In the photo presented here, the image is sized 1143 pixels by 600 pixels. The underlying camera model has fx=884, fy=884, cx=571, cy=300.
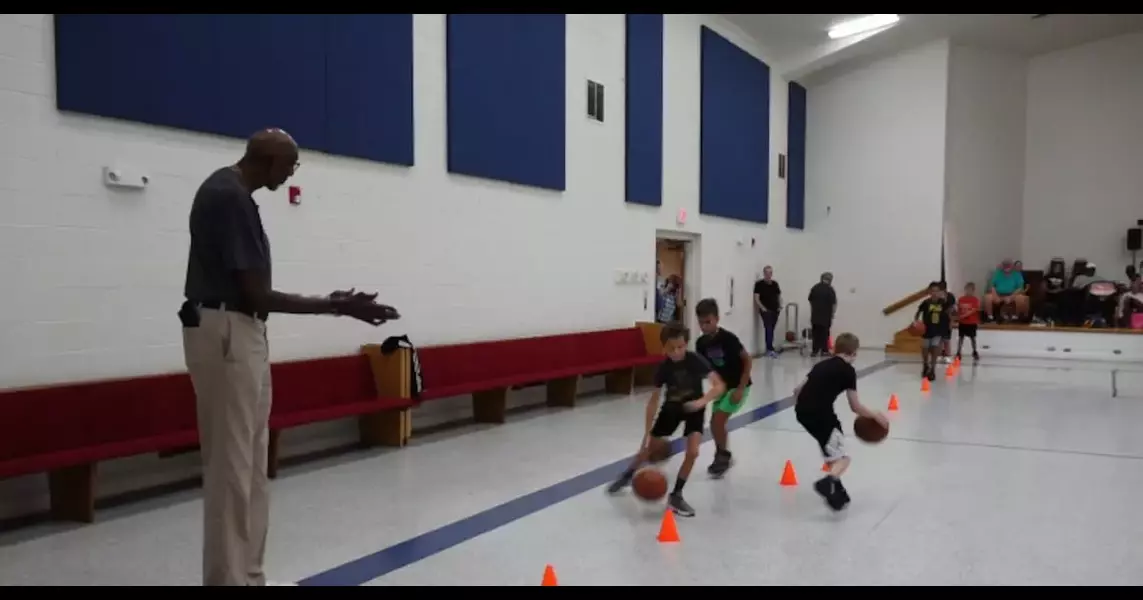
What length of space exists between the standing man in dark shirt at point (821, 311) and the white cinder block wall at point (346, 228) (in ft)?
8.74

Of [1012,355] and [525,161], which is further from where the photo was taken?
[1012,355]

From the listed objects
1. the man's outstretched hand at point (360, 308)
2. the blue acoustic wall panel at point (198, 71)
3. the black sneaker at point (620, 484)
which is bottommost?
the black sneaker at point (620, 484)

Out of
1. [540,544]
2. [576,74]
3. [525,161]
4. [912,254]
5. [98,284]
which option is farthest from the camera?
[912,254]

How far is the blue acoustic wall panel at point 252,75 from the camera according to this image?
18.8 feet

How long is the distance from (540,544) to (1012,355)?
47.0 feet

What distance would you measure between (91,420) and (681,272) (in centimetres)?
1029

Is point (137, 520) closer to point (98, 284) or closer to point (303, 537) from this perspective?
point (303, 537)

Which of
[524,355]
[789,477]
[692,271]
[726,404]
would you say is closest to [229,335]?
[726,404]

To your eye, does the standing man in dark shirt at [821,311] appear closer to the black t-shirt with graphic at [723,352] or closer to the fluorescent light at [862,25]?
the fluorescent light at [862,25]

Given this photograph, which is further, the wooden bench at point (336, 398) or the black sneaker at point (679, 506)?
the wooden bench at point (336, 398)

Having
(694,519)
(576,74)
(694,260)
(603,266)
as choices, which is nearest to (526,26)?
(576,74)

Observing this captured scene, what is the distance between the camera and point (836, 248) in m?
18.5

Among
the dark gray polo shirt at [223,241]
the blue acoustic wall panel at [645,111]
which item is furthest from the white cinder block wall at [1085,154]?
the dark gray polo shirt at [223,241]

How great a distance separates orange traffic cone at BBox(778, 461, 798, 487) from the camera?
602cm
